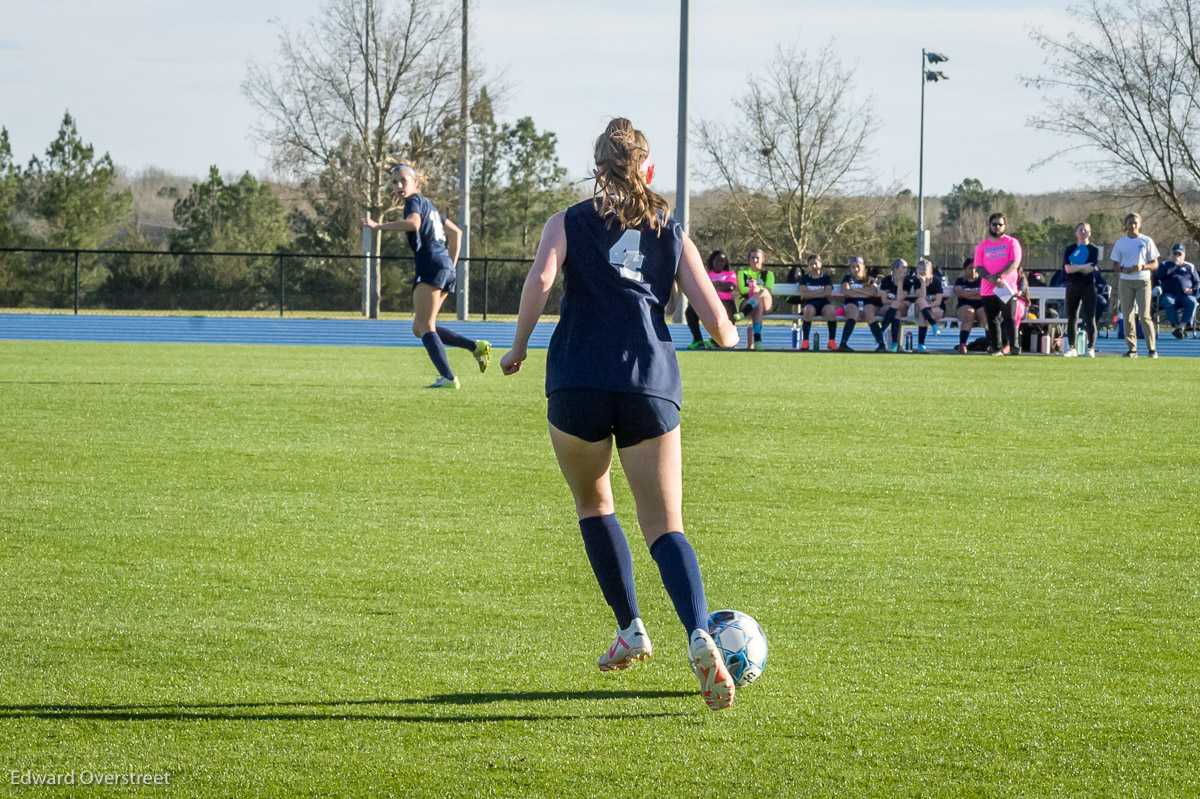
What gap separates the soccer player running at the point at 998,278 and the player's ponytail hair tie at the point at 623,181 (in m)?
16.3

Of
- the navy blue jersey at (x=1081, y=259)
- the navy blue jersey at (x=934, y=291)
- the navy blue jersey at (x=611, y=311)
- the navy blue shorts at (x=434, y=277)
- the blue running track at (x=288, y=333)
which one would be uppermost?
the navy blue jersey at (x=1081, y=259)

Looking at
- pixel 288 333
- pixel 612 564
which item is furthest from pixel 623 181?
pixel 288 333

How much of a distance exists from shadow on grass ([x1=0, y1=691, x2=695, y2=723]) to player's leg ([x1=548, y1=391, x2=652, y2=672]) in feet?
0.91

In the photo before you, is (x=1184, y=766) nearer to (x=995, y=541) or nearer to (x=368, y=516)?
(x=995, y=541)

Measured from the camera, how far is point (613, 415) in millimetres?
3930

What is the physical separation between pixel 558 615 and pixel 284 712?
1337 millimetres

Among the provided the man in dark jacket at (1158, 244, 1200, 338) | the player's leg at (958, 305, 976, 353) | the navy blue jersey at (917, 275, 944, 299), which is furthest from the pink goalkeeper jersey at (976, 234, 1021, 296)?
the man in dark jacket at (1158, 244, 1200, 338)

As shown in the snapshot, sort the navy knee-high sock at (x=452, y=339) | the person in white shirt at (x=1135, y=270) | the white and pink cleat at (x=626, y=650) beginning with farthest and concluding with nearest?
the person in white shirt at (x=1135, y=270) < the navy knee-high sock at (x=452, y=339) < the white and pink cleat at (x=626, y=650)

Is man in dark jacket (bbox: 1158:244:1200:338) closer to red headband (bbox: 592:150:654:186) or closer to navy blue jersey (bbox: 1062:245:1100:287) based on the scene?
navy blue jersey (bbox: 1062:245:1100:287)

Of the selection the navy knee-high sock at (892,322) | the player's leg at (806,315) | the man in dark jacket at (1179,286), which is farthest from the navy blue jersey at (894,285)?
the man in dark jacket at (1179,286)

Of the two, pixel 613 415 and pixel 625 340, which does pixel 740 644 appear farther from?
pixel 625 340

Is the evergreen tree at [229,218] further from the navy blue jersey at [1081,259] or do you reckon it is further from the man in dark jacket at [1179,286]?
the navy blue jersey at [1081,259]

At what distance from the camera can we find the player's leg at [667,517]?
384 centimetres

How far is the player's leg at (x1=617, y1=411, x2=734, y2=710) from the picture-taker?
384 cm
